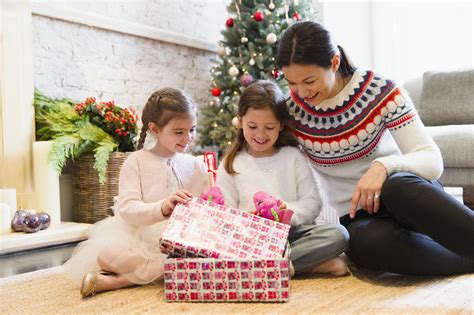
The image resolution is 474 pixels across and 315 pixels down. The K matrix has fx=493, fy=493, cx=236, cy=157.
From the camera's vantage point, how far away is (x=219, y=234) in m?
1.28

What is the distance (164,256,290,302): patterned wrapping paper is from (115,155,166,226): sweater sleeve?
223 millimetres

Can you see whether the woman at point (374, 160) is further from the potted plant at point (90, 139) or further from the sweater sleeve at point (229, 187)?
the potted plant at point (90, 139)

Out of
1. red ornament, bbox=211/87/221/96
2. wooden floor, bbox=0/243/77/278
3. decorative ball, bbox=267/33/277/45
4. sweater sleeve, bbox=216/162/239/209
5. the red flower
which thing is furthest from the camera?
red ornament, bbox=211/87/221/96

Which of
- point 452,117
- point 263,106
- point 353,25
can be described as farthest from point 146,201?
point 353,25

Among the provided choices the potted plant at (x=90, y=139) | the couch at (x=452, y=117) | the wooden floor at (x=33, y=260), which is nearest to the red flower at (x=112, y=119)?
the potted plant at (x=90, y=139)

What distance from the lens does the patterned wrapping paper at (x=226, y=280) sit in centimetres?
121

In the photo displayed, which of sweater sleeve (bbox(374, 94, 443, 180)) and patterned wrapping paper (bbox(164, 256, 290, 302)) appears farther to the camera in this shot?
sweater sleeve (bbox(374, 94, 443, 180))

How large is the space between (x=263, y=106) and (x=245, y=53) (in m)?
1.76

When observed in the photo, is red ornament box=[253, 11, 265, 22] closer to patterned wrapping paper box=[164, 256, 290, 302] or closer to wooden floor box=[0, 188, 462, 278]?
wooden floor box=[0, 188, 462, 278]

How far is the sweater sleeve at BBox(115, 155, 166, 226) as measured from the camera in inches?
56.1

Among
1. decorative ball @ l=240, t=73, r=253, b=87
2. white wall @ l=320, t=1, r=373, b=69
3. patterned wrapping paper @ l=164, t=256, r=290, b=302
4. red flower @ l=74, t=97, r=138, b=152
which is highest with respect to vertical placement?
white wall @ l=320, t=1, r=373, b=69

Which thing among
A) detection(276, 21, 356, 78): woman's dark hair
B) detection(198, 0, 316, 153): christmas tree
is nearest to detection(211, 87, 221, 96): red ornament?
detection(198, 0, 316, 153): christmas tree

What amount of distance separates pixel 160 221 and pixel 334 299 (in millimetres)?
552

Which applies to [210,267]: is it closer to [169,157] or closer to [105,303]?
[105,303]
